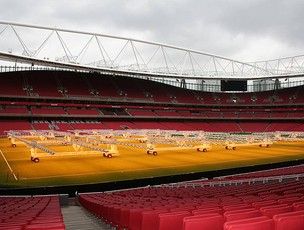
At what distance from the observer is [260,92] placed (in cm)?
10444

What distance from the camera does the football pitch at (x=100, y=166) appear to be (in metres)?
22.7

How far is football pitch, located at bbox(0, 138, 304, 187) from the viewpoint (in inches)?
892

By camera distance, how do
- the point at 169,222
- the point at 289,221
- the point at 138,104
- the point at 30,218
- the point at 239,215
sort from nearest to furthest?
the point at 289,221
the point at 239,215
the point at 169,222
the point at 30,218
the point at 138,104

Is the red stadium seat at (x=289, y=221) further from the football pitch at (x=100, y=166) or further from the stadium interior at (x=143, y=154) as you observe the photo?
the football pitch at (x=100, y=166)

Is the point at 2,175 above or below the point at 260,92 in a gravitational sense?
below

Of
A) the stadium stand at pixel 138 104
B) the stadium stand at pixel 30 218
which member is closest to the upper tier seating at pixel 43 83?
the stadium stand at pixel 138 104

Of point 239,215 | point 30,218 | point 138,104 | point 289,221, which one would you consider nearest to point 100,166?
point 30,218

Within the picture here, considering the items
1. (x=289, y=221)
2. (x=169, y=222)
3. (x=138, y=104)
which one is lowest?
(x=169, y=222)

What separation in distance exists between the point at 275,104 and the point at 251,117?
8042 mm

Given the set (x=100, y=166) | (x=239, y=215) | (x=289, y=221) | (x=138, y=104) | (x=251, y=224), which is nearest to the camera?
(x=251, y=224)

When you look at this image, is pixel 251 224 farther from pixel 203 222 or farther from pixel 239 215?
pixel 239 215

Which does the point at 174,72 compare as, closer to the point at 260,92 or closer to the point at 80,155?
the point at 260,92

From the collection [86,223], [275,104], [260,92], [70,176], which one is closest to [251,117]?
[275,104]

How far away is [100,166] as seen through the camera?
27.8 metres
